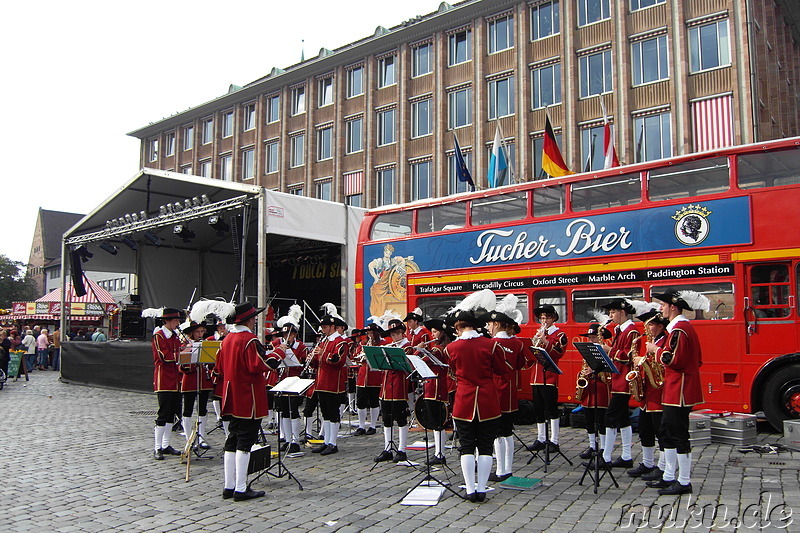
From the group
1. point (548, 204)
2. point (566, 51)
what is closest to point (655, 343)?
point (548, 204)

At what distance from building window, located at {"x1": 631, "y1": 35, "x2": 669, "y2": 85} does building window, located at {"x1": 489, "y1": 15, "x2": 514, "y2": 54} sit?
21.6ft

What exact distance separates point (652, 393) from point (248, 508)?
4756 millimetres

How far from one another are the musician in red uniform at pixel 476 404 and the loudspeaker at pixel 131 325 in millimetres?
18712

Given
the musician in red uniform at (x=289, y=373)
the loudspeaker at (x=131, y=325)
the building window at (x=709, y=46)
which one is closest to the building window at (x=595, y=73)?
the building window at (x=709, y=46)

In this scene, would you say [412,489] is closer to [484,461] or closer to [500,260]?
[484,461]

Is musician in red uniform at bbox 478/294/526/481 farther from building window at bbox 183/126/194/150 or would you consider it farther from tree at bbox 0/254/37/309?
tree at bbox 0/254/37/309

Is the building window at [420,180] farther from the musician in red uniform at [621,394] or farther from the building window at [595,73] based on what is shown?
the musician in red uniform at [621,394]

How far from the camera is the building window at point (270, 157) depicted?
42.5 meters

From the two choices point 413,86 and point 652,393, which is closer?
point 652,393

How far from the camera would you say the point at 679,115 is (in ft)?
86.5

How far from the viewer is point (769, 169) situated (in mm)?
10367

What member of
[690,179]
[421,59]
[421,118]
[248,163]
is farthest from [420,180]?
[690,179]

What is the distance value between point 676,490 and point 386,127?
32.0m

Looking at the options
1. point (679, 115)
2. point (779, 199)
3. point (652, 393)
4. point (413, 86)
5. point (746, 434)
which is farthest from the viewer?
point (413, 86)
